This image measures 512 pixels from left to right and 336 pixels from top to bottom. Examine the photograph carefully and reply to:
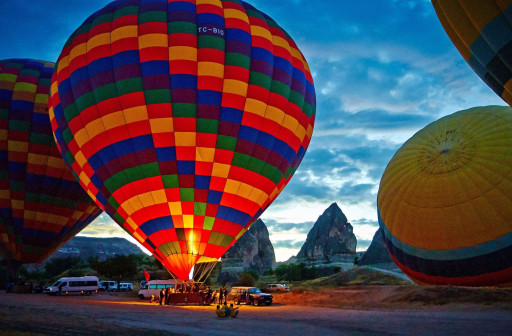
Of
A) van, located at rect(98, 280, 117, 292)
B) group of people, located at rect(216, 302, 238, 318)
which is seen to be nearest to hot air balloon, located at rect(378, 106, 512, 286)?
group of people, located at rect(216, 302, 238, 318)

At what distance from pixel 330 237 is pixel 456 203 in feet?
298

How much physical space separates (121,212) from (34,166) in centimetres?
910

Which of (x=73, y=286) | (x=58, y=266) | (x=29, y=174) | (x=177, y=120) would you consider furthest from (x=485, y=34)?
(x=58, y=266)

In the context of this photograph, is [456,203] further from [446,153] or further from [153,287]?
[153,287]

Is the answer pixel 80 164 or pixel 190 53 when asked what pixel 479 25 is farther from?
pixel 80 164

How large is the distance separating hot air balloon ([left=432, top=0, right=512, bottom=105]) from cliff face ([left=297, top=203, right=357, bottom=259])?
94.3m

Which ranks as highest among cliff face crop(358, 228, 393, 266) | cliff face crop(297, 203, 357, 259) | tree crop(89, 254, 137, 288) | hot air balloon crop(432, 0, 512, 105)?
cliff face crop(297, 203, 357, 259)

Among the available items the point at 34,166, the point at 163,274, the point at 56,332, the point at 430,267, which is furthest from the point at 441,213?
the point at 163,274

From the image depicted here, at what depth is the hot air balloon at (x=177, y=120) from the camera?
1616 centimetres

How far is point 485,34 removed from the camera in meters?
7.86

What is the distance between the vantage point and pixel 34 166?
22906 millimetres

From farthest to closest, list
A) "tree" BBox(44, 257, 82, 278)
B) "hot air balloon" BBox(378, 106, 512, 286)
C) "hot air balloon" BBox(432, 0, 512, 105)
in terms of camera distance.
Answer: "tree" BBox(44, 257, 82, 278)
"hot air balloon" BBox(378, 106, 512, 286)
"hot air balloon" BBox(432, 0, 512, 105)

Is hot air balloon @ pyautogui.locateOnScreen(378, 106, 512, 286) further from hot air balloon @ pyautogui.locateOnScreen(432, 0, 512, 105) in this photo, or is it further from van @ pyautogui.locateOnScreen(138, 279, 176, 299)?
van @ pyautogui.locateOnScreen(138, 279, 176, 299)

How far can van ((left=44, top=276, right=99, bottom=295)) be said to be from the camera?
2857cm
